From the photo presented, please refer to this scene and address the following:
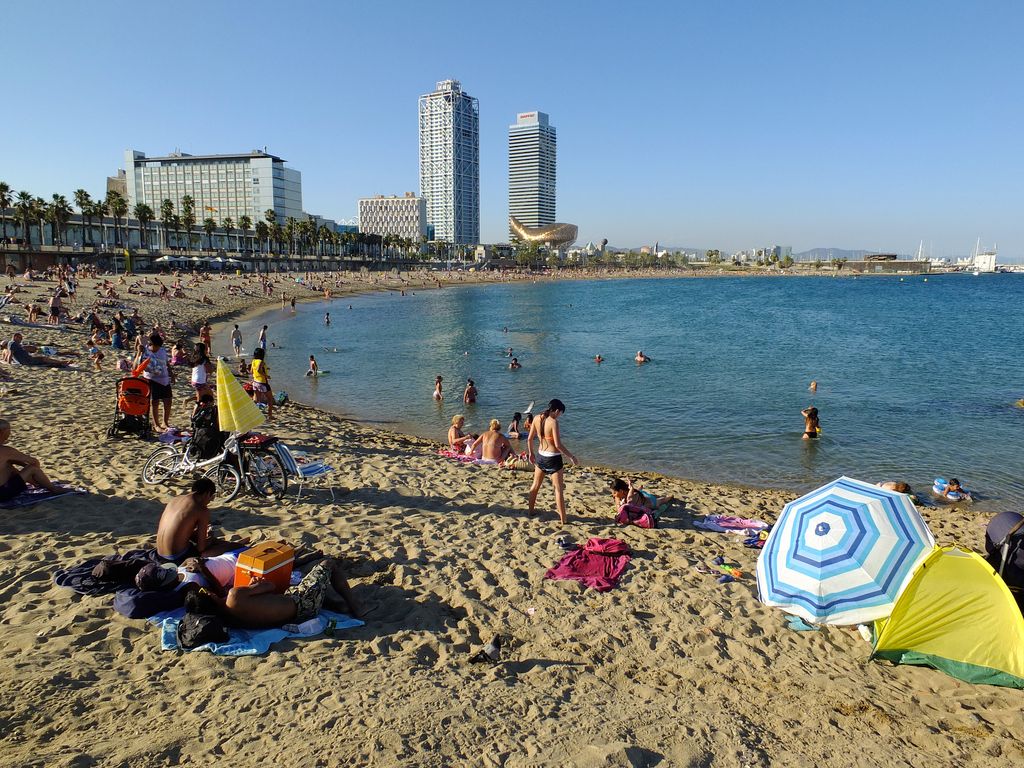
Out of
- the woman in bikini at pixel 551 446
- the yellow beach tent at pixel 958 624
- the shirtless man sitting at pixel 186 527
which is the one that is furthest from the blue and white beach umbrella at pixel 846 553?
the shirtless man sitting at pixel 186 527

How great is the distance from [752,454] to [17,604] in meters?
14.0

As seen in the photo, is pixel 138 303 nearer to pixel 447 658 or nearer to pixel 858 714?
pixel 447 658

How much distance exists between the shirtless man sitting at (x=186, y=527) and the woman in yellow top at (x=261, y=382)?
7127mm

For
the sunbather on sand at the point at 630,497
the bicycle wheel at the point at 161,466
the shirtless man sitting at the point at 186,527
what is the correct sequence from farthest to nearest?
1. the sunbather on sand at the point at 630,497
2. the bicycle wheel at the point at 161,466
3. the shirtless man sitting at the point at 186,527

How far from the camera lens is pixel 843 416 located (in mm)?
18766

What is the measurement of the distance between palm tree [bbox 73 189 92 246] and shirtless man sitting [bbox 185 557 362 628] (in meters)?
79.4

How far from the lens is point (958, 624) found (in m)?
5.13

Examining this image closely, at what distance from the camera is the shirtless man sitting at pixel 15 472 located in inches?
261

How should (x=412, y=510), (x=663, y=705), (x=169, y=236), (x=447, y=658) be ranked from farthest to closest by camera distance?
(x=169, y=236), (x=412, y=510), (x=447, y=658), (x=663, y=705)

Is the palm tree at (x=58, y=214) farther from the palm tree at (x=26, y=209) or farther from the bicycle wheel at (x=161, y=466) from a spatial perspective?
the bicycle wheel at (x=161, y=466)

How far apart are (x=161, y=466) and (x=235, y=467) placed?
4.23 ft

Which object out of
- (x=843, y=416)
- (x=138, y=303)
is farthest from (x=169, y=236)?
(x=843, y=416)

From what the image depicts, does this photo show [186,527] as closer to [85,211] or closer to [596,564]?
[596,564]

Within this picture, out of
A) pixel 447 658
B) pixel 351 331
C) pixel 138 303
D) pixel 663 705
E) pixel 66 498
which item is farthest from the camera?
pixel 351 331
